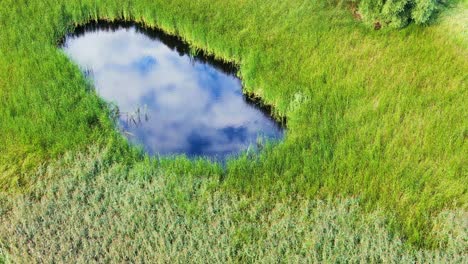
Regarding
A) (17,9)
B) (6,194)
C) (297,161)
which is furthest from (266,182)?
(17,9)

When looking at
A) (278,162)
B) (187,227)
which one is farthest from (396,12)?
(187,227)

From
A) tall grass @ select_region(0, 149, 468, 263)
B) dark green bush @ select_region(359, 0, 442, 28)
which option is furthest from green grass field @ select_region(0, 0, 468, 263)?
dark green bush @ select_region(359, 0, 442, 28)

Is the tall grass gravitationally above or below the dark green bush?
below

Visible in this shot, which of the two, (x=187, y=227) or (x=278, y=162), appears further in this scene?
(x=278, y=162)

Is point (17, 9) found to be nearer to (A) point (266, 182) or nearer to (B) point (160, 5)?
(B) point (160, 5)

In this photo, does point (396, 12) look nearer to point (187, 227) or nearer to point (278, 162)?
point (278, 162)

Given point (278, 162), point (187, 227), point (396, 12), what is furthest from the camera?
point (396, 12)

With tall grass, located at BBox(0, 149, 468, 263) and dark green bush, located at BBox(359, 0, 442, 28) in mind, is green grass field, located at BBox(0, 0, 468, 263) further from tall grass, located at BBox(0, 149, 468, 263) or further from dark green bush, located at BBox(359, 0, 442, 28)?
dark green bush, located at BBox(359, 0, 442, 28)
